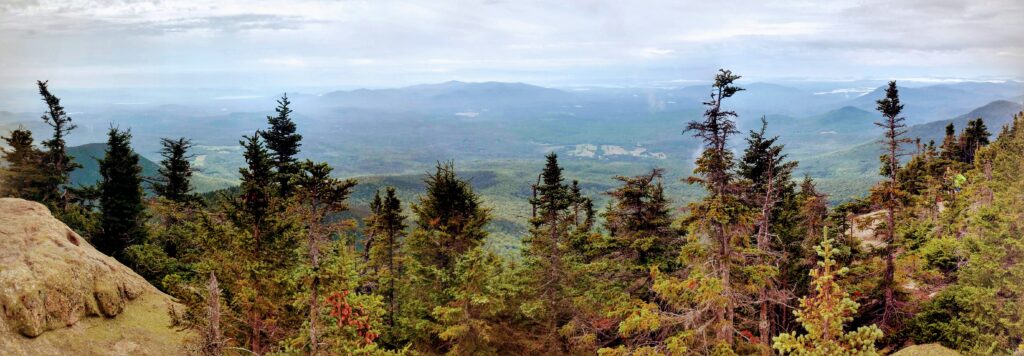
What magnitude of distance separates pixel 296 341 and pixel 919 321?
29.4 metres

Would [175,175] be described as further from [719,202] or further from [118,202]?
[719,202]

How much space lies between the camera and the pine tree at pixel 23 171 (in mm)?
37594

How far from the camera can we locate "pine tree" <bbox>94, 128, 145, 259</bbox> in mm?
35062

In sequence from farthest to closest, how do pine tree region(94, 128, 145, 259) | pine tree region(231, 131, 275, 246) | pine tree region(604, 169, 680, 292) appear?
pine tree region(94, 128, 145, 259) < pine tree region(604, 169, 680, 292) < pine tree region(231, 131, 275, 246)

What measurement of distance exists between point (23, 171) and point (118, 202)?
9.99m

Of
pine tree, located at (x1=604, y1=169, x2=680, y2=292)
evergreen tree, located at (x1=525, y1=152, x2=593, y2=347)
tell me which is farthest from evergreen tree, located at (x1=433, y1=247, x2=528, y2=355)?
pine tree, located at (x1=604, y1=169, x2=680, y2=292)

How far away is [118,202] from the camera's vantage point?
3528 centimetres

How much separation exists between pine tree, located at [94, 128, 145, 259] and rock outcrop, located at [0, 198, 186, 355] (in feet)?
45.5

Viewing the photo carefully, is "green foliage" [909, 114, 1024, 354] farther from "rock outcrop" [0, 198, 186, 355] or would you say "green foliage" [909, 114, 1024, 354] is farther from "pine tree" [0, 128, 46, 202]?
"pine tree" [0, 128, 46, 202]

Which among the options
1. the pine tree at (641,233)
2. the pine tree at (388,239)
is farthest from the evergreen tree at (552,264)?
the pine tree at (388,239)

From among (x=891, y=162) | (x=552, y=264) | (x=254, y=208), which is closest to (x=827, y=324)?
(x=552, y=264)

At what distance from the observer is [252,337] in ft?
68.5

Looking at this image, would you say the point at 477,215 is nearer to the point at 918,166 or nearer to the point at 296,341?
the point at 296,341

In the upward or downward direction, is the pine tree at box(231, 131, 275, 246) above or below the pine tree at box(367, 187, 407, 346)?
above
